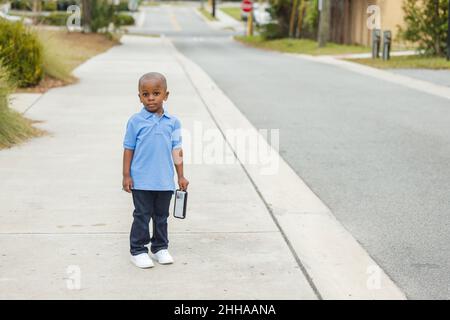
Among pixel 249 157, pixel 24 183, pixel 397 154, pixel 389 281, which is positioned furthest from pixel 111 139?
pixel 389 281

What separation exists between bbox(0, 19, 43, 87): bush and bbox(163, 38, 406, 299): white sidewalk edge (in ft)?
26.7

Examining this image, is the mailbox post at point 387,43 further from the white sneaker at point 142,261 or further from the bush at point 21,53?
the white sneaker at point 142,261

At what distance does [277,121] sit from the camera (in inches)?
535

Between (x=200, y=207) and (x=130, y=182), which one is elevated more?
(x=130, y=182)

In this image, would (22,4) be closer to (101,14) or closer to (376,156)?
(101,14)

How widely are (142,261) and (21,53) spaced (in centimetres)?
1210

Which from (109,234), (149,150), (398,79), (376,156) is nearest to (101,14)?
(398,79)

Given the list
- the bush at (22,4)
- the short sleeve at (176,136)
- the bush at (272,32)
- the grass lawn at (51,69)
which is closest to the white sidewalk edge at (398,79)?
the grass lawn at (51,69)

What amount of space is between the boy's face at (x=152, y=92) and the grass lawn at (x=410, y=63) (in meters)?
20.3

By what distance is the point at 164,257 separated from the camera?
588 centimetres

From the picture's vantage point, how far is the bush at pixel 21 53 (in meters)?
16.8

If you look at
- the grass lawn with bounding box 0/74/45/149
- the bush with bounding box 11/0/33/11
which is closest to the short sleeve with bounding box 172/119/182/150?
the grass lawn with bounding box 0/74/45/149
